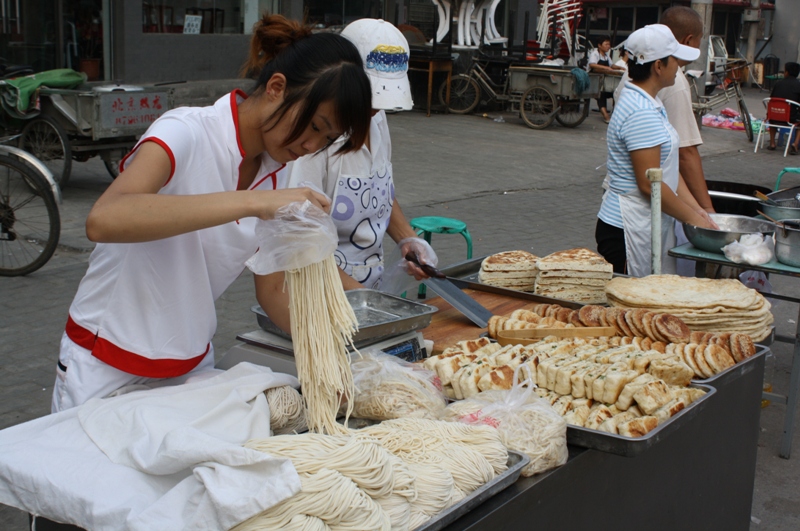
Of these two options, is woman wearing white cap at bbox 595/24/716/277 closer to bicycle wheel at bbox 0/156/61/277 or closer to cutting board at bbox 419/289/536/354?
cutting board at bbox 419/289/536/354

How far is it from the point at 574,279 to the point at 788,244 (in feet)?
3.10

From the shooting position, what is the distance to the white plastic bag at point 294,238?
150cm

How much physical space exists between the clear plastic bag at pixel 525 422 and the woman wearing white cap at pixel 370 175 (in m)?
0.85

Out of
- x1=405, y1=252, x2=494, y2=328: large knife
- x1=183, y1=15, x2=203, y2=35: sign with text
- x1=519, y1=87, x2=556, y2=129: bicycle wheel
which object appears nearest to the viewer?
x1=405, y1=252, x2=494, y2=328: large knife

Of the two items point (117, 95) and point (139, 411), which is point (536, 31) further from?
point (139, 411)

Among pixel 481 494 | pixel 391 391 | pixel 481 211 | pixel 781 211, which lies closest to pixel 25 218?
pixel 481 211

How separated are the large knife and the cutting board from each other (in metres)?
0.04

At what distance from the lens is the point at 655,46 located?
3717 mm

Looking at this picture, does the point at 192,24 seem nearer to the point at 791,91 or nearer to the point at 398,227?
the point at 791,91

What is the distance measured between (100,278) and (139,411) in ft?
1.07

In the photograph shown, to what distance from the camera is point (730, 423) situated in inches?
104

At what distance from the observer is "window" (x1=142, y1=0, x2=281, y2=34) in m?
12.0

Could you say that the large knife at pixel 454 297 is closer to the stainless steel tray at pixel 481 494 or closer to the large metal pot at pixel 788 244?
the stainless steel tray at pixel 481 494

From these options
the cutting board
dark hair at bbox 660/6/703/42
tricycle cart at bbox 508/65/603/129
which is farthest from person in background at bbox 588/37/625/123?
the cutting board
